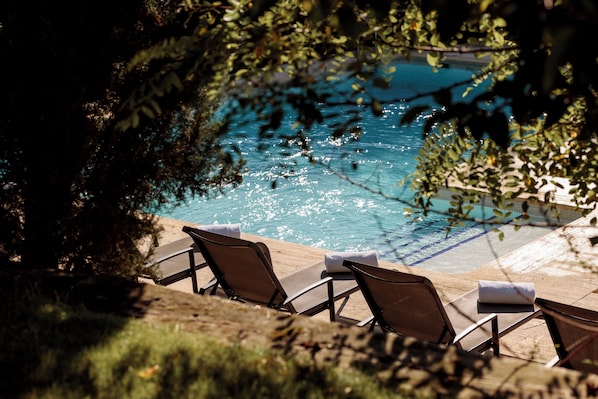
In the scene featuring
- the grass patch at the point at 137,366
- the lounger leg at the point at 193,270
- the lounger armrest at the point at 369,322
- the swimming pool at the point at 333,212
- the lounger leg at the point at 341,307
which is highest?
the grass patch at the point at 137,366

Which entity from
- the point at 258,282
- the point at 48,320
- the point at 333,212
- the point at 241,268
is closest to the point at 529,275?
the point at 258,282

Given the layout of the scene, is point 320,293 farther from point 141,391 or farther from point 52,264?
point 141,391

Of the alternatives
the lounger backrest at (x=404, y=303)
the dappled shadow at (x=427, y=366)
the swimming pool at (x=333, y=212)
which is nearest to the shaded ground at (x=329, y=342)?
the dappled shadow at (x=427, y=366)

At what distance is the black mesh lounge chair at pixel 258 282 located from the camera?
5418mm

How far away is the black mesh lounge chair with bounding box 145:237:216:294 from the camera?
20.4 feet

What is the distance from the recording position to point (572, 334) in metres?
4.32

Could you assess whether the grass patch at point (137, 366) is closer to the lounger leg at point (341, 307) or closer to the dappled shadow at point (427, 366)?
the dappled shadow at point (427, 366)

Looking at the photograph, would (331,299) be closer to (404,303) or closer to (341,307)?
(341,307)

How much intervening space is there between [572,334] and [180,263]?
335 centimetres

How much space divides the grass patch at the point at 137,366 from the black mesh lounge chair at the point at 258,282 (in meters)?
2.10

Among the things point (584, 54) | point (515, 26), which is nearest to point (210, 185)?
point (515, 26)

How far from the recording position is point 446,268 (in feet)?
30.8

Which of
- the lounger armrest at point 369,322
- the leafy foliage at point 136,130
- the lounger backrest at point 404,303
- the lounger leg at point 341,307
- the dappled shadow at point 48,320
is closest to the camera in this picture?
the dappled shadow at point 48,320

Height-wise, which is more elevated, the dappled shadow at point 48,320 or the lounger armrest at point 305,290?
the dappled shadow at point 48,320
